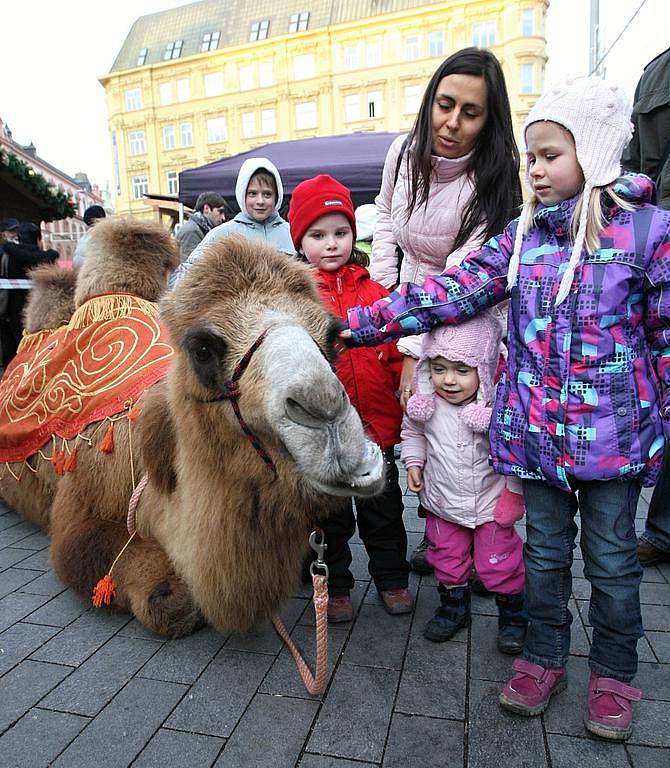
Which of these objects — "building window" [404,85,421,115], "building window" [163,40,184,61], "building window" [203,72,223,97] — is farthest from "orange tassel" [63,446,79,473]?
"building window" [163,40,184,61]

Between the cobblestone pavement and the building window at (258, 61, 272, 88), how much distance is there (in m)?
47.0

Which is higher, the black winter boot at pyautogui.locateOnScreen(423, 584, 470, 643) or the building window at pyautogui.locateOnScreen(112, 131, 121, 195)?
the building window at pyautogui.locateOnScreen(112, 131, 121, 195)

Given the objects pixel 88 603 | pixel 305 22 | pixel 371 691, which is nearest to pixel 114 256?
pixel 88 603

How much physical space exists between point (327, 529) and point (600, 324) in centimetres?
150

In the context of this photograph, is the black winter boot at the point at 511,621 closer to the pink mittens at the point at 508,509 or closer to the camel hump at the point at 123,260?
the pink mittens at the point at 508,509

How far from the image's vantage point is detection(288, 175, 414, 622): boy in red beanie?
8.54 feet

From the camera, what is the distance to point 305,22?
45094mm

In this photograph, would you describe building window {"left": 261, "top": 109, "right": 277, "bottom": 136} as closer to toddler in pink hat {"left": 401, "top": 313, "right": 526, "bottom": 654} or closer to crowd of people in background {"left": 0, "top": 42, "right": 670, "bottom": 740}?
crowd of people in background {"left": 0, "top": 42, "right": 670, "bottom": 740}

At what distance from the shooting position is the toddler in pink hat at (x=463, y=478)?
2424mm

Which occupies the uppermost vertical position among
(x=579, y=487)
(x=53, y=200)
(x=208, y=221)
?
(x=53, y=200)

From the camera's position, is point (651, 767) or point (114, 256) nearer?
point (651, 767)

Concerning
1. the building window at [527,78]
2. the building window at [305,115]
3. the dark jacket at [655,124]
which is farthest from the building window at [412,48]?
the dark jacket at [655,124]

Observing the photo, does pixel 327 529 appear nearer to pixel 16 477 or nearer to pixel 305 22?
pixel 16 477

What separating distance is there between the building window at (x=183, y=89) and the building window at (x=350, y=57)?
40.3ft
